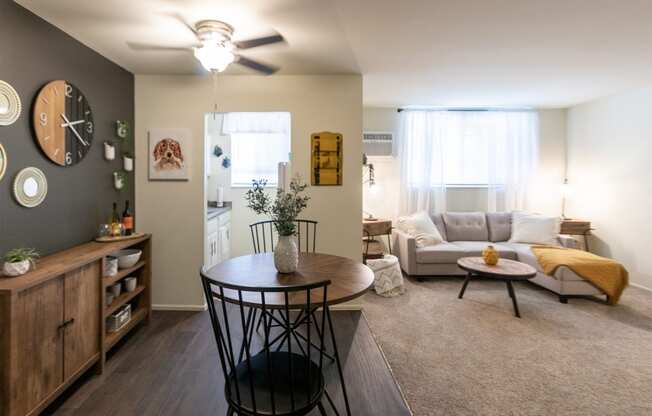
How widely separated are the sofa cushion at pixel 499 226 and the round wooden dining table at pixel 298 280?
356 centimetres

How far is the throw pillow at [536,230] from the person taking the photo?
15.0 feet

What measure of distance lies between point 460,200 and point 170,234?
4204 mm

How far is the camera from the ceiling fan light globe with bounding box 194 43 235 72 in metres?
2.27

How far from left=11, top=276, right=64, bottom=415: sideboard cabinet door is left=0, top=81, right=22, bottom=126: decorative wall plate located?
3.15ft

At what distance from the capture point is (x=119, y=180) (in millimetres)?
3035

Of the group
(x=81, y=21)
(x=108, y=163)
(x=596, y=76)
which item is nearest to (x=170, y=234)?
(x=108, y=163)

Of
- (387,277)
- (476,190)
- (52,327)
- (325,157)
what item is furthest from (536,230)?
(52,327)

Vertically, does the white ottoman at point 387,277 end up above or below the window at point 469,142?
below

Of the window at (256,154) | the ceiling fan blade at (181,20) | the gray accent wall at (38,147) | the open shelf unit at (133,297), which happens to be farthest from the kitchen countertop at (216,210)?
the ceiling fan blade at (181,20)

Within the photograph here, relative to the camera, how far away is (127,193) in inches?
127

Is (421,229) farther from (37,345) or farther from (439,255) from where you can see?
(37,345)

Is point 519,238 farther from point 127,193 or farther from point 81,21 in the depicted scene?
point 81,21

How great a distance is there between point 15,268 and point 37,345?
0.42m

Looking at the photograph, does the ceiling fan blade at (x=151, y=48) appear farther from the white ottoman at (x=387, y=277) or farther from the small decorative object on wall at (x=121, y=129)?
the white ottoman at (x=387, y=277)
